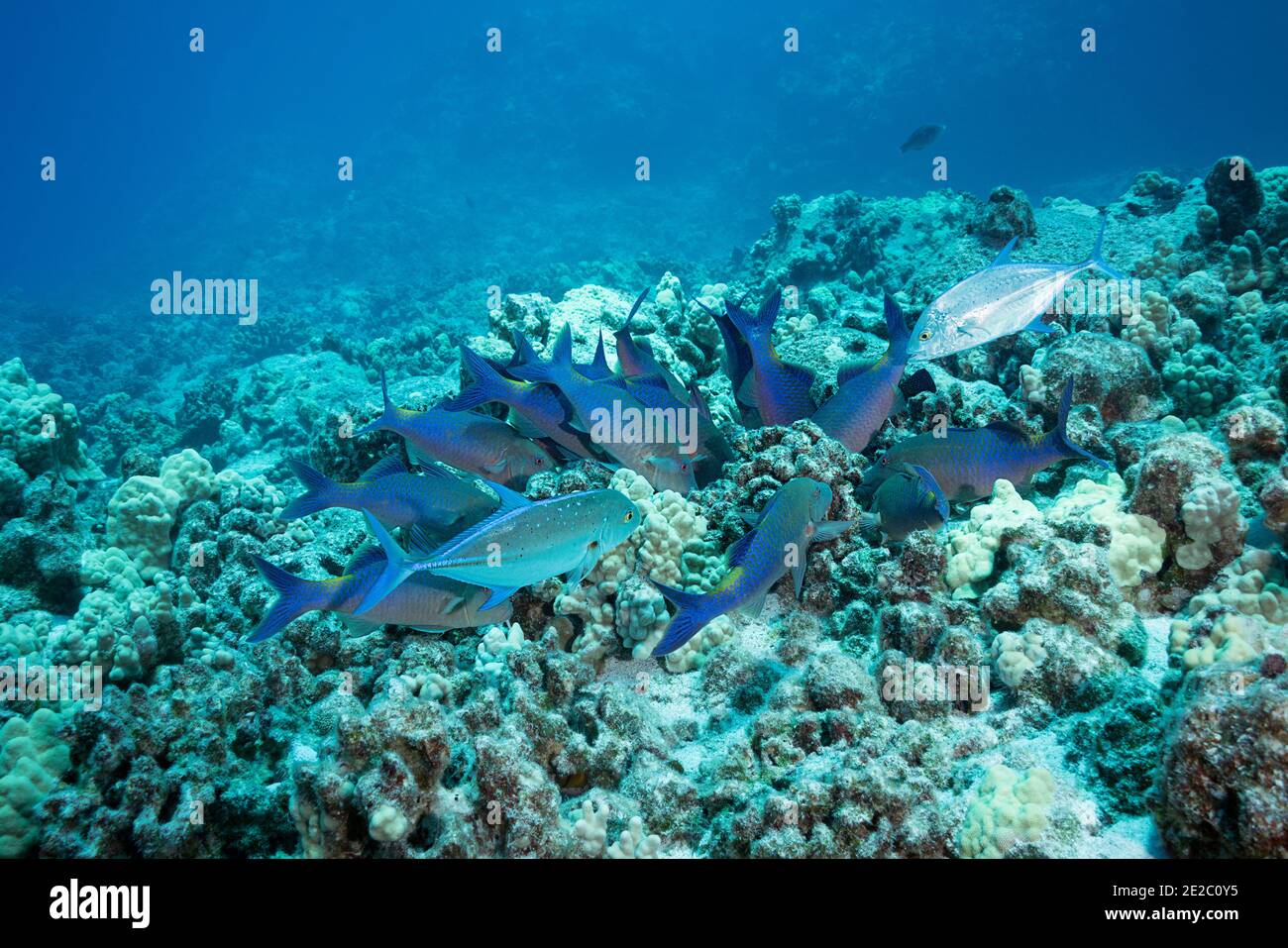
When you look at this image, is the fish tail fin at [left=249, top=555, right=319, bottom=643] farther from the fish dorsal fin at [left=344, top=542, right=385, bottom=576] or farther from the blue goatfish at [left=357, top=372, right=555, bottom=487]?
the blue goatfish at [left=357, top=372, right=555, bottom=487]

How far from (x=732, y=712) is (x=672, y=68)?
9078cm

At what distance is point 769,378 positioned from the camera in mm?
4586

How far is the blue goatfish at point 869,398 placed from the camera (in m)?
4.26

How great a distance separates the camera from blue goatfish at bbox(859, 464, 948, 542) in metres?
3.66

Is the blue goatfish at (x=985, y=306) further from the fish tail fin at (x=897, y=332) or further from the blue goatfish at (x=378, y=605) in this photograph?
the blue goatfish at (x=378, y=605)

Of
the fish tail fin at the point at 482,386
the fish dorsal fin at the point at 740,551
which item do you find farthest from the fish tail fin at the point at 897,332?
the fish tail fin at the point at 482,386

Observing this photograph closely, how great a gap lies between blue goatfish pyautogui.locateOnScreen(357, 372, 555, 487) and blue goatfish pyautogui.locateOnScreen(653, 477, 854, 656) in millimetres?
1783

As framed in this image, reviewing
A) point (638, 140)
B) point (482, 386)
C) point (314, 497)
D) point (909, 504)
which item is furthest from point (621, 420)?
point (638, 140)

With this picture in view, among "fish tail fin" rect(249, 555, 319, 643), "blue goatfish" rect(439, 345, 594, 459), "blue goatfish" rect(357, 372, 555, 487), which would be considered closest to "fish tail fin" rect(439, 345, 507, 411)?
"blue goatfish" rect(439, 345, 594, 459)

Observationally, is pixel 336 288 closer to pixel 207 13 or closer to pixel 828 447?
pixel 828 447

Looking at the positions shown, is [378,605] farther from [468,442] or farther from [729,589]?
[729,589]

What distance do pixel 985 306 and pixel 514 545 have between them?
299 centimetres

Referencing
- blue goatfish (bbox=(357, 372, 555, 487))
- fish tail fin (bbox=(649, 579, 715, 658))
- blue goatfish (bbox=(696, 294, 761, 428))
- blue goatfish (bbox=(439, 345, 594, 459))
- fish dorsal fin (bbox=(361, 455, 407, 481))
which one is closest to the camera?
fish tail fin (bbox=(649, 579, 715, 658))
